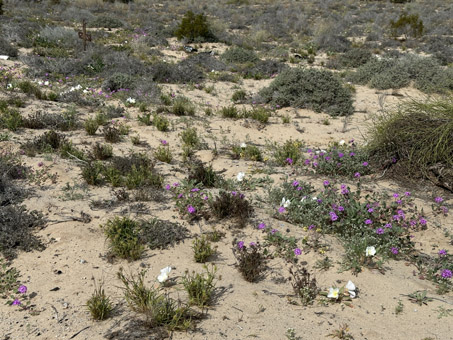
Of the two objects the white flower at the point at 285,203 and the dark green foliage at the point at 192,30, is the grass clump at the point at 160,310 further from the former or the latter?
the dark green foliage at the point at 192,30

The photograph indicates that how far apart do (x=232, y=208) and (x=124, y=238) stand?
1268 mm

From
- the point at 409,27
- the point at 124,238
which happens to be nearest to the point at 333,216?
the point at 124,238

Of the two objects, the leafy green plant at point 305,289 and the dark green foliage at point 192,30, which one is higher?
the dark green foliage at point 192,30

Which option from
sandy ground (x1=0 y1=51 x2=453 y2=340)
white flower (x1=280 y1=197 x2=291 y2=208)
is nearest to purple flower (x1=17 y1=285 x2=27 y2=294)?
sandy ground (x1=0 y1=51 x2=453 y2=340)

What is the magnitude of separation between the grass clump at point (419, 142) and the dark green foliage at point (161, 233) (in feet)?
10.7

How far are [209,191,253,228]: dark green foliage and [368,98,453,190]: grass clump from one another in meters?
2.43

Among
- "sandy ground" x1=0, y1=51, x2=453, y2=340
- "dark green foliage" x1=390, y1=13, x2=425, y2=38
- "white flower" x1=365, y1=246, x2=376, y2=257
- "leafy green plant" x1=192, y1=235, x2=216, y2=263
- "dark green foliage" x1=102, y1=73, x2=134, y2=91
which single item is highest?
"dark green foliage" x1=390, y1=13, x2=425, y2=38

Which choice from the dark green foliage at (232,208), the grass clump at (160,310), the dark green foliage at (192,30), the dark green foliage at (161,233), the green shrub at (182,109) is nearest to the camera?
the grass clump at (160,310)

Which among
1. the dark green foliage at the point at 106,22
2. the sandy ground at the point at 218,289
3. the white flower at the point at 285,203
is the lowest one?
the sandy ground at the point at 218,289

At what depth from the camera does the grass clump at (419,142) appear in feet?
15.9

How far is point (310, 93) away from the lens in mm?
9094

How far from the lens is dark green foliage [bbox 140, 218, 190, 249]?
3.70 meters

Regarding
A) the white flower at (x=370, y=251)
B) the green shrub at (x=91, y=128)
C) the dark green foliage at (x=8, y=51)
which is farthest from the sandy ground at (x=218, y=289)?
the dark green foliage at (x=8, y=51)

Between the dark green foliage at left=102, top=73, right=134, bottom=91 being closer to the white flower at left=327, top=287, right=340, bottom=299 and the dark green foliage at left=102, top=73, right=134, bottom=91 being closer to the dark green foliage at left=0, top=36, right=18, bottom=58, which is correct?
the dark green foliage at left=0, top=36, right=18, bottom=58
